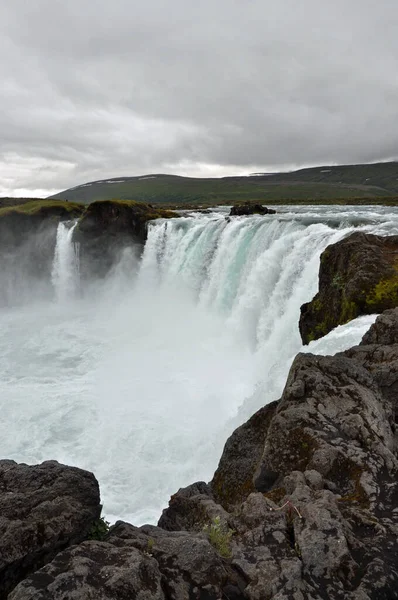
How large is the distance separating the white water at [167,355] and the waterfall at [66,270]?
172 inches

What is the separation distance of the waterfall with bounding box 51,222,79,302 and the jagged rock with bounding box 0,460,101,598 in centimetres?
4320

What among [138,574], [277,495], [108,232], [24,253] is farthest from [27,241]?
[138,574]

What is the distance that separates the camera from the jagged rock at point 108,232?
4609 centimetres

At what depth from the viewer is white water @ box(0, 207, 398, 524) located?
1659 cm

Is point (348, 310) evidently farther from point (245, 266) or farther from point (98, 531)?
point (245, 266)

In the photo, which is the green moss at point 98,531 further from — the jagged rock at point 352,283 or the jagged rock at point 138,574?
the jagged rock at point 352,283

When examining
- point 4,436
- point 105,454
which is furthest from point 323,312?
point 4,436

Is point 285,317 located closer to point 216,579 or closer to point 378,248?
point 378,248

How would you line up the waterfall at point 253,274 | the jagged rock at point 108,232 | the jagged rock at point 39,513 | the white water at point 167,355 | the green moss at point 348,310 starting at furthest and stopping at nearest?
the jagged rock at point 108,232
the waterfall at point 253,274
the white water at point 167,355
the green moss at point 348,310
the jagged rock at point 39,513

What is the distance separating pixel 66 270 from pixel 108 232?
24.4 feet

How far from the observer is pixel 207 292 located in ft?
113

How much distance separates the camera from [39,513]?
626cm

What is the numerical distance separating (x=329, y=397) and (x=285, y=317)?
1439cm

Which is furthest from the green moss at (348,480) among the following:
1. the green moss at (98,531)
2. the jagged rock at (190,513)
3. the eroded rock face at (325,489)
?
the green moss at (98,531)
